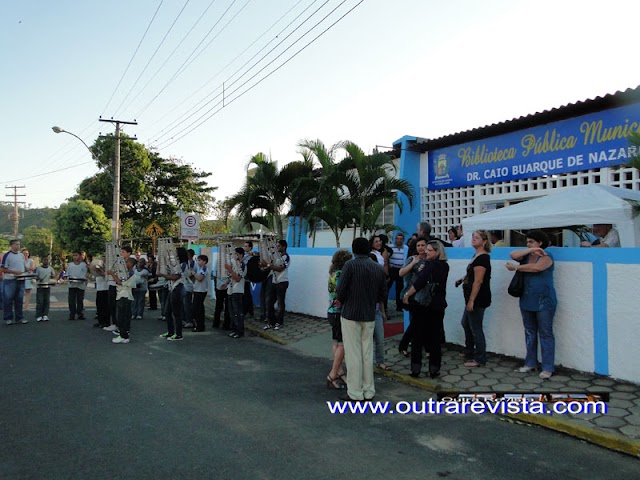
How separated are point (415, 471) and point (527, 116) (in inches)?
339

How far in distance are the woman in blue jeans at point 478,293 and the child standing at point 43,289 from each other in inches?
400

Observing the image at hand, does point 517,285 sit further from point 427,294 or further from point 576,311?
point 427,294

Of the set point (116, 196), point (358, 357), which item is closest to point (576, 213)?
point (358, 357)

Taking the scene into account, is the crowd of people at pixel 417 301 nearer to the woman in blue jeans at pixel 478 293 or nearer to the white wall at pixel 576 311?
the woman in blue jeans at pixel 478 293

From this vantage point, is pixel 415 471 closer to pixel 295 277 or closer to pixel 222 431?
pixel 222 431

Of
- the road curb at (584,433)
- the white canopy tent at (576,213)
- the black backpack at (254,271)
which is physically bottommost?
the road curb at (584,433)

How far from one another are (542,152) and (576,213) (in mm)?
4146

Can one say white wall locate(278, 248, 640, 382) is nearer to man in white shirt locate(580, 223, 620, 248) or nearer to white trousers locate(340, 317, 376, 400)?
man in white shirt locate(580, 223, 620, 248)

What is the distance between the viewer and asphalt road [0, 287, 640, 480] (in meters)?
3.78

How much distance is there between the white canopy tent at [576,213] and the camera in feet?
21.3

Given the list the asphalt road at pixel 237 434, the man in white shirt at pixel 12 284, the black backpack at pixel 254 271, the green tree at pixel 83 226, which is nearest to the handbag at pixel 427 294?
the asphalt road at pixel 237 434

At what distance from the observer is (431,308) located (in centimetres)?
606

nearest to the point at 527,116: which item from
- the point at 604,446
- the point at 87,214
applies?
the point at 604,446

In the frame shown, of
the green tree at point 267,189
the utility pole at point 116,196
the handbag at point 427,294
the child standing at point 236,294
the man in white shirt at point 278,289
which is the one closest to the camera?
the handbag at point 427,294
